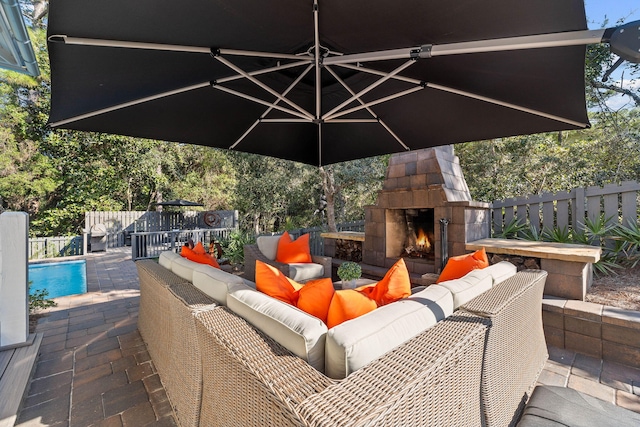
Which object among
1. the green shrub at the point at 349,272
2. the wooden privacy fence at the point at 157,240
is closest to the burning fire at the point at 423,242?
the green shrub at the point at 349,272

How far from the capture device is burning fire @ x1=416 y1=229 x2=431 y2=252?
5079 mm

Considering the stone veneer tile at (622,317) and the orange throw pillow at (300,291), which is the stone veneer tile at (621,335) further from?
the orange throw pillow at (300,291)

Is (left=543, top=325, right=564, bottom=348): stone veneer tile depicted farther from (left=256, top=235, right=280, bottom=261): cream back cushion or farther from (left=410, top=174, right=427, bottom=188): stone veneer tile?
(left=256, top=235, right=280, bottom=261): cream back cushion

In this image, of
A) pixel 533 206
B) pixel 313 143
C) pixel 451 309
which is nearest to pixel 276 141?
pixel 313 143

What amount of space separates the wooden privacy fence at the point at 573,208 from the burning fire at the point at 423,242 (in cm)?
120

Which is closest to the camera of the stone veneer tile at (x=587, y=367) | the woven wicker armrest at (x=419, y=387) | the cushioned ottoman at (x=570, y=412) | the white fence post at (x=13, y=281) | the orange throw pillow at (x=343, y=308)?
the woven wicker armrest at (x=419, y=387)

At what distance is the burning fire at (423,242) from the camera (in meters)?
5.08

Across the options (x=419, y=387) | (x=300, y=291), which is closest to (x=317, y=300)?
(x=300, y=291)

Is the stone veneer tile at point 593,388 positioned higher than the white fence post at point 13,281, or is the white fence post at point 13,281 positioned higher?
the white fence post at point 13,281

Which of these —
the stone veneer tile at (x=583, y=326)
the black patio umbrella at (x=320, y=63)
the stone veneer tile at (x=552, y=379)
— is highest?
the black patio umbrella at (x=320, y=63)

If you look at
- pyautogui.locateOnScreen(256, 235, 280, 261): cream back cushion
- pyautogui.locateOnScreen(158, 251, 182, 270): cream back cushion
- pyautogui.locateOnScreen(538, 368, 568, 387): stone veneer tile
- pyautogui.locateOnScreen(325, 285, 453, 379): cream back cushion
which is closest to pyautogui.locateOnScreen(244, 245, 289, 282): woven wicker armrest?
pyautogui.locateOnScreen(256, 235, 280, 261): cream back cushion

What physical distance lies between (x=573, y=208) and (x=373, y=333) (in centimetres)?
474

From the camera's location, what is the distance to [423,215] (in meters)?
5.09

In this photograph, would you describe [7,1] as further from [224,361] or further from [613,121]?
[613,121]
